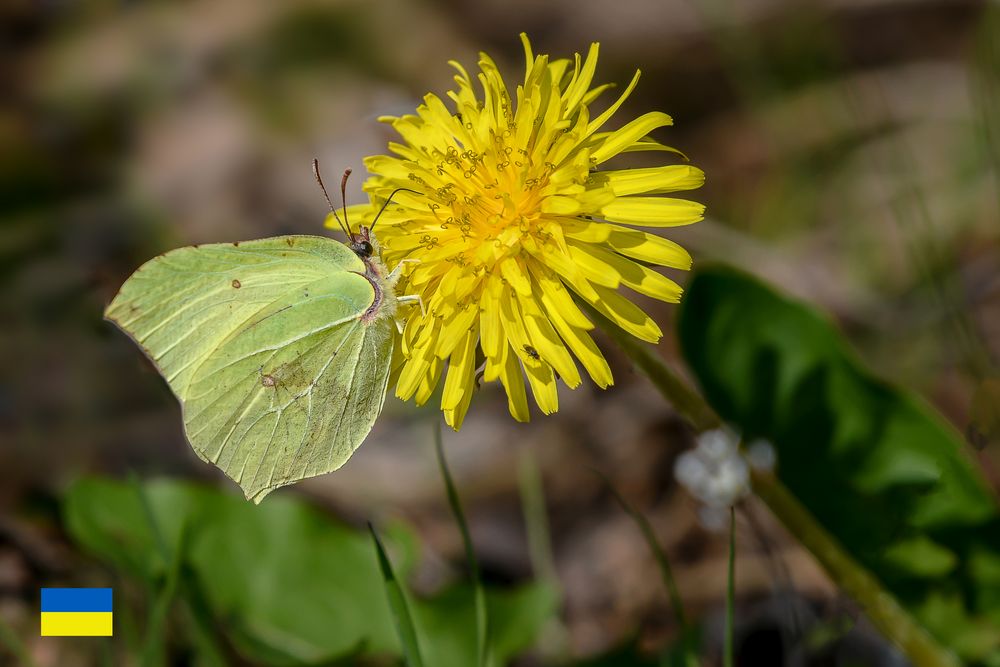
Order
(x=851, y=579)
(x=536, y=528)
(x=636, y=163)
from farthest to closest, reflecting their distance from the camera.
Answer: (x=636, y=163) < (x=536, y=528) < (x=851, y=579)

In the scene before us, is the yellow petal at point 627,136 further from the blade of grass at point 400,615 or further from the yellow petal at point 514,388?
the blade of grass at point 400,615

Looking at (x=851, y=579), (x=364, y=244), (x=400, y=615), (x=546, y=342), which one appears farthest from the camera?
(x=364, y=244)

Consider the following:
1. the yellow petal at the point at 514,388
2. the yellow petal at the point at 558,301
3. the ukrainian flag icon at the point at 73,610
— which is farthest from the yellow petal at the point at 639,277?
the ukrainian flag icon at the point at 73,610

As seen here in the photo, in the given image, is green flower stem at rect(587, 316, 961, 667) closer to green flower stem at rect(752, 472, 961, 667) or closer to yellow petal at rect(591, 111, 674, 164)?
green flower stem at rect(752, 472, 961, 667)

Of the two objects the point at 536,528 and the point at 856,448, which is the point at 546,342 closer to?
the point at 856,448

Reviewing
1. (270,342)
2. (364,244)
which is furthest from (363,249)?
(270,342)

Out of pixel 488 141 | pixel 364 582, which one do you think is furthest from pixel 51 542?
pixel 488 141
